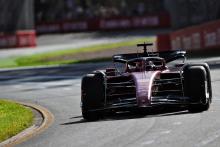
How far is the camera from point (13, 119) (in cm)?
1441

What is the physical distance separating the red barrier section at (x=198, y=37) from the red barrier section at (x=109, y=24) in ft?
86.4

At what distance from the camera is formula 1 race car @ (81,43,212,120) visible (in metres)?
13.0

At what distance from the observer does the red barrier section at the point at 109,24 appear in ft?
203

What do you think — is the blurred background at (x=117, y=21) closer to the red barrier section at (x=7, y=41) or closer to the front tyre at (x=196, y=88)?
the red barrier section at (x=7, y=41)

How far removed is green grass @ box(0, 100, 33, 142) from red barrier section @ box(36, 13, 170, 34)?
146 feet

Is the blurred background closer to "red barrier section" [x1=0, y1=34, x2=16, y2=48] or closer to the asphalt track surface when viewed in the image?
"red barrier section" [x1=0, y1=34, x2=16, y2=48]

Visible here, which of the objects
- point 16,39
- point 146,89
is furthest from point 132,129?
point 16,39

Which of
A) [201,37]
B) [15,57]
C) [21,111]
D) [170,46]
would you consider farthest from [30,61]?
[21,111]

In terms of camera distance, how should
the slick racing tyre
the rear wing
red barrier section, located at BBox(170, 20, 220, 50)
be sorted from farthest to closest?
red barrier section, located at BBox(170, 20, 220, 50), the rear wing, the slick racing tyre

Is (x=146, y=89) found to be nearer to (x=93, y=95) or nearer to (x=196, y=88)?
(x=196, y=88)

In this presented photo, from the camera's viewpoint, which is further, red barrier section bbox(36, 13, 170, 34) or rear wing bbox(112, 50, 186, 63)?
red barrier section bbox(36, 13, 170, 34)

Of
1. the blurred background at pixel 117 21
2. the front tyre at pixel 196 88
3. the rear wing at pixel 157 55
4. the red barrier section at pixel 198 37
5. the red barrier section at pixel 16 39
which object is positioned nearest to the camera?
the front tyre at pixel 196 88

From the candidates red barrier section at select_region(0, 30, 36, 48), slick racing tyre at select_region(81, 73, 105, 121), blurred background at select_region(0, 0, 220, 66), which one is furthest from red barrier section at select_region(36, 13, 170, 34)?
slick racing tyre at select_region(81, 73, 105, 121)

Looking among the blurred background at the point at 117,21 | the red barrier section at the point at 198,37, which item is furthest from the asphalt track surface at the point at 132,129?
the blurred background at the point at 117,21
